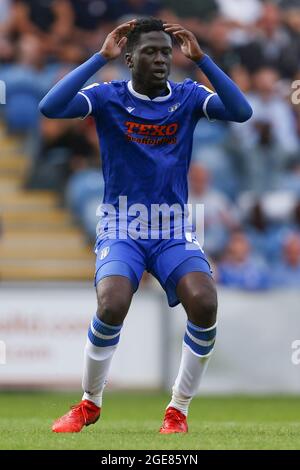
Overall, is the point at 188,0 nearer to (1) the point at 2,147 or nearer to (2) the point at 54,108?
(1) the point at 2,147

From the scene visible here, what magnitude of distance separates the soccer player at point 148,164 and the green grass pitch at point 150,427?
311mm

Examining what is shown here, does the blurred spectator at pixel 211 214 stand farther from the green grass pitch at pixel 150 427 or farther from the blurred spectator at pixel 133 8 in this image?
the blurred spectator at pixel 133 8

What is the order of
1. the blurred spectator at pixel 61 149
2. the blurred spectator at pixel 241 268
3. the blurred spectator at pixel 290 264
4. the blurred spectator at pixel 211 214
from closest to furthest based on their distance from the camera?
the blurred spectator at pixel 241 268 < the blurred spectator at pixel 211 214 < the blurred spectator at pixel 290 264 < the blurred spectator at pixel 61 149

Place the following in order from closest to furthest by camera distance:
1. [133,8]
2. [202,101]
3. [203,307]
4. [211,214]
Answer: [203,307], [202,101], [211,214], [133,8]

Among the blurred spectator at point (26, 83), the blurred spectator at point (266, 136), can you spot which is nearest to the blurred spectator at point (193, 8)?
the blurred spectator at point (266, 136)

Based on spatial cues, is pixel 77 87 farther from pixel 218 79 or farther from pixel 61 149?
pixel 61 149

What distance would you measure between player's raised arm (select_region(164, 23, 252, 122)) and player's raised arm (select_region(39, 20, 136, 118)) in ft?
1.00

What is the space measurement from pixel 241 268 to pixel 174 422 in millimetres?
6721

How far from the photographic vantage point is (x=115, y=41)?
7023 millimetres

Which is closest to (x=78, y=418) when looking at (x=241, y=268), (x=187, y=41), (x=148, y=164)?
(x=148, y=164)

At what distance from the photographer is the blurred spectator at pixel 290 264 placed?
1468 cm

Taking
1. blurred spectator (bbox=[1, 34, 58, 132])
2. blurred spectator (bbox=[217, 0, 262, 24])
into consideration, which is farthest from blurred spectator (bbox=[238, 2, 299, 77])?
blurred spectator (bbox=[1, 34, 58, 132])

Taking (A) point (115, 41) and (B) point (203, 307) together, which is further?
(A) point (115, 41)
